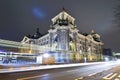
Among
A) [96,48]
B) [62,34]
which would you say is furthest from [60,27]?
[96,48]

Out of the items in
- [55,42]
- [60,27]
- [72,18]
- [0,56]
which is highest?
[72,18]

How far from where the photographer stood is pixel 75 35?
403 ft

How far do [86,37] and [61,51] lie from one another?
44671mm

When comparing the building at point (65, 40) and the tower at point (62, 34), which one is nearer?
the building at point (65, 40)

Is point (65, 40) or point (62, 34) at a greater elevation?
point (62, 34)

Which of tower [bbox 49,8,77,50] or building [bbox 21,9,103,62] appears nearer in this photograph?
building [bbox 21,9,103,62]

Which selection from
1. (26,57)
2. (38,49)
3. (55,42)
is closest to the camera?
(38,49)

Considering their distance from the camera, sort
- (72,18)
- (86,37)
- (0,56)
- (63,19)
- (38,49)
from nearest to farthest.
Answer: (0,56), (38,49), (63,19), (72,18), (86,37)

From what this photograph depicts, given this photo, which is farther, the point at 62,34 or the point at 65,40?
the point at 62,34

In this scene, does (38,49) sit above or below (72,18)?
below

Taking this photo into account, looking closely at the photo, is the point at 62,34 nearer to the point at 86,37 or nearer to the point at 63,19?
the point at 63,19

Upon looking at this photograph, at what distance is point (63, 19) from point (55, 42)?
54.2ft

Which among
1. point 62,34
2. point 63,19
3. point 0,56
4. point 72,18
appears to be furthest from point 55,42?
point 0,56

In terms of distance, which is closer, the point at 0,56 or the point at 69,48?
the point at 0,56
